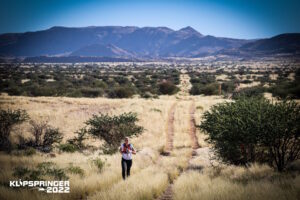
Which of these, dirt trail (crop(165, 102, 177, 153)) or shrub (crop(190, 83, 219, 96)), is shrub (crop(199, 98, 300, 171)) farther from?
shrub (crop(190, 83, 219, 96))

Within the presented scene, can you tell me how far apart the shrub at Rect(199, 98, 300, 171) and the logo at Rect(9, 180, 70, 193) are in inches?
256

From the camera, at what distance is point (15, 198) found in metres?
6.82

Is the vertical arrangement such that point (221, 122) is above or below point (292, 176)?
above

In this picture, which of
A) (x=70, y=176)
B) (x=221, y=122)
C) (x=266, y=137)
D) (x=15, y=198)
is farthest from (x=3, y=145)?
(x=266, y=137)

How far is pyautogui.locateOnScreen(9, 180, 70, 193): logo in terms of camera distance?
25.7 feet

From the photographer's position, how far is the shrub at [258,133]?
9.84 metres

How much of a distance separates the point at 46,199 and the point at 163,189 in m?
3.86

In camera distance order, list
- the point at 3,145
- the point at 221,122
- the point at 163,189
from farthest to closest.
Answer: the point at 3,145
the point at 221,122
the point at 163,189

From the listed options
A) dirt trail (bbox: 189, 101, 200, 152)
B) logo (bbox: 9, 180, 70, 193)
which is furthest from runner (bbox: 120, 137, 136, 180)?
dirt trail (bbox: 189, 101, 200, 152)

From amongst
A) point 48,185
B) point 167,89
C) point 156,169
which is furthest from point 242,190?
point 167,89

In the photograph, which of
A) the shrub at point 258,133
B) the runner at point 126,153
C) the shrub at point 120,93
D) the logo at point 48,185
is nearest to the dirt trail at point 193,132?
the shrub at point 258,133

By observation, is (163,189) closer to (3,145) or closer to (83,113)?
(3,145)

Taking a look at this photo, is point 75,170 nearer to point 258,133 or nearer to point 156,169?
point 156,169

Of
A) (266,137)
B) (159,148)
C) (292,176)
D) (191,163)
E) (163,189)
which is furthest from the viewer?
(159,148)
